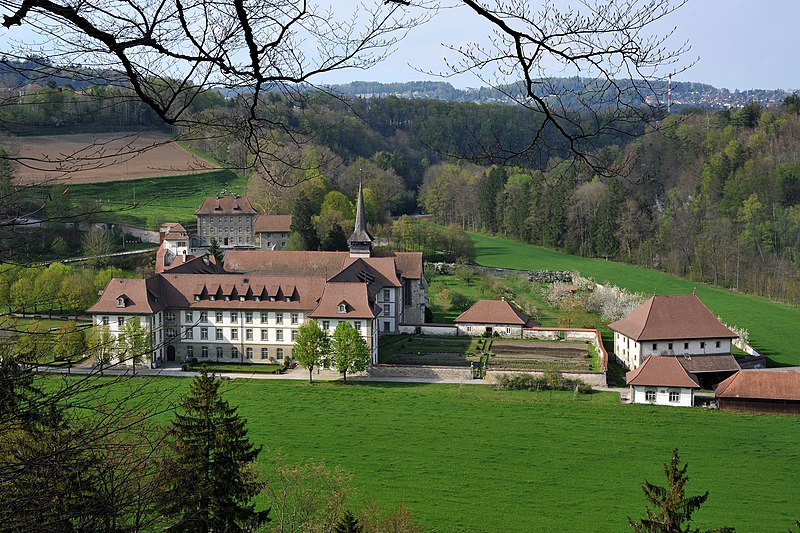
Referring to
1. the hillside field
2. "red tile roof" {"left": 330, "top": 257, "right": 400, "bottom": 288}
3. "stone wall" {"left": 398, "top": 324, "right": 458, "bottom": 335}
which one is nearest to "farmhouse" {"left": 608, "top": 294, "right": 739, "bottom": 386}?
the hillside field

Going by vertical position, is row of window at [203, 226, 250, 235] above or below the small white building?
above

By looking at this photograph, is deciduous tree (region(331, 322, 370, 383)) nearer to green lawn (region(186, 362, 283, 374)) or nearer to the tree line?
green lawn (region(186, 362, 283, 374))

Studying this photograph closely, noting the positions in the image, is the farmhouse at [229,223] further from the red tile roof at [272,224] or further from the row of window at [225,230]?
the red tile roof at [272,224]

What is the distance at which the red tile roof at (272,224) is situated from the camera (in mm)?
49688

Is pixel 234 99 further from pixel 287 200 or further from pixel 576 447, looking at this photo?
pixel 287 200

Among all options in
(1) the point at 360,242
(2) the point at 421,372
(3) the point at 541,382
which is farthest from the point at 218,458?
(1) the point at 360,242

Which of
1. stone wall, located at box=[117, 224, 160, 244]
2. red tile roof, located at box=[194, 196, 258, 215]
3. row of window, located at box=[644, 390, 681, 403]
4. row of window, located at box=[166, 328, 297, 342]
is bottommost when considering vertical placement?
row of window, located at box=[644, 390, 681, 403]

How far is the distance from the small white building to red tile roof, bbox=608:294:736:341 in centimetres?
286

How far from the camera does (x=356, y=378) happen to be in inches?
1172

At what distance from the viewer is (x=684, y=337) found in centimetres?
3000

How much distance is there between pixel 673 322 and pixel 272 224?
25.8 m

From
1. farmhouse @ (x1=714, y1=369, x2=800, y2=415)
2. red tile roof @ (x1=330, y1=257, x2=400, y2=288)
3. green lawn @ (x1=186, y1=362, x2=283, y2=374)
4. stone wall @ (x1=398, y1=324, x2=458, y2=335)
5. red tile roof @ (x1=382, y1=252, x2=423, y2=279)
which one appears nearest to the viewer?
farmhouse @ (x1=714, y1=369, x2=800, y2=415)

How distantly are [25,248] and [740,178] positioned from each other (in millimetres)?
57047

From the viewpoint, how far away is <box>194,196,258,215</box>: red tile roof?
5028 cm
